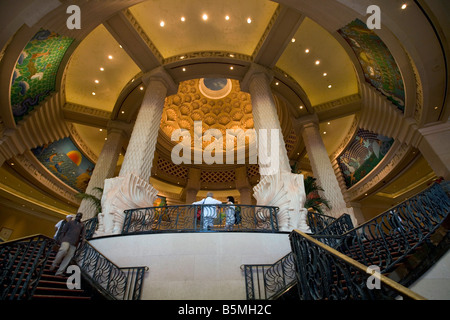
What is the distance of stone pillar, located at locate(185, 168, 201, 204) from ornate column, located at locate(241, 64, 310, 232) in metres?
10.5

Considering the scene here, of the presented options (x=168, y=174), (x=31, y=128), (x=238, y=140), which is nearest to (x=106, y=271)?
(x=31, y=128)

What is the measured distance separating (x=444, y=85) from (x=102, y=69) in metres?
13.9

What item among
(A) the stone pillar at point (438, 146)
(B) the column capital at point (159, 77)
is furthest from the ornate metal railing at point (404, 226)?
(B) the column capital at point (159, 77)

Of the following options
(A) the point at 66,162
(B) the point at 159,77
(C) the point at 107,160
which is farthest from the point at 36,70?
(A) the point at 66,162

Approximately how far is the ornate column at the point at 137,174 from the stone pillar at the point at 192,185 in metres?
9.47

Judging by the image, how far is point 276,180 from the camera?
6.59 metres

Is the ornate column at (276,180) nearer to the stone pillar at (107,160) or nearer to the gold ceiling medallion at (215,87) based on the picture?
the stone pillar at (107,160)

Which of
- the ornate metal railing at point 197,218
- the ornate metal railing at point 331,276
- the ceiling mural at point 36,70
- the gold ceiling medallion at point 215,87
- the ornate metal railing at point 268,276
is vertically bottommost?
the ornate metal railing at point 331,276

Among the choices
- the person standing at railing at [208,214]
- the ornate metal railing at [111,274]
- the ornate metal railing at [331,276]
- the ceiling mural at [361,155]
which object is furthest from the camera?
the ceiling mural at [361,155]

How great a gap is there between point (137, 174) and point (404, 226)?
22.7ft

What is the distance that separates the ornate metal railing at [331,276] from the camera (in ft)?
5.77

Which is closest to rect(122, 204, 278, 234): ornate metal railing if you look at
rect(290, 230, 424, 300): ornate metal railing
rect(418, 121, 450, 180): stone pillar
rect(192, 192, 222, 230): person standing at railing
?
rect(192, 192, 222, 230): person standing at railing

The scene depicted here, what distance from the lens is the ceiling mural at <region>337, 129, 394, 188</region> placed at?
1220 centimetres

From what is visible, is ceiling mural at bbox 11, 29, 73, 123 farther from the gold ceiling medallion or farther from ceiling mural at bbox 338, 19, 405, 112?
the gold ceiling medallion
